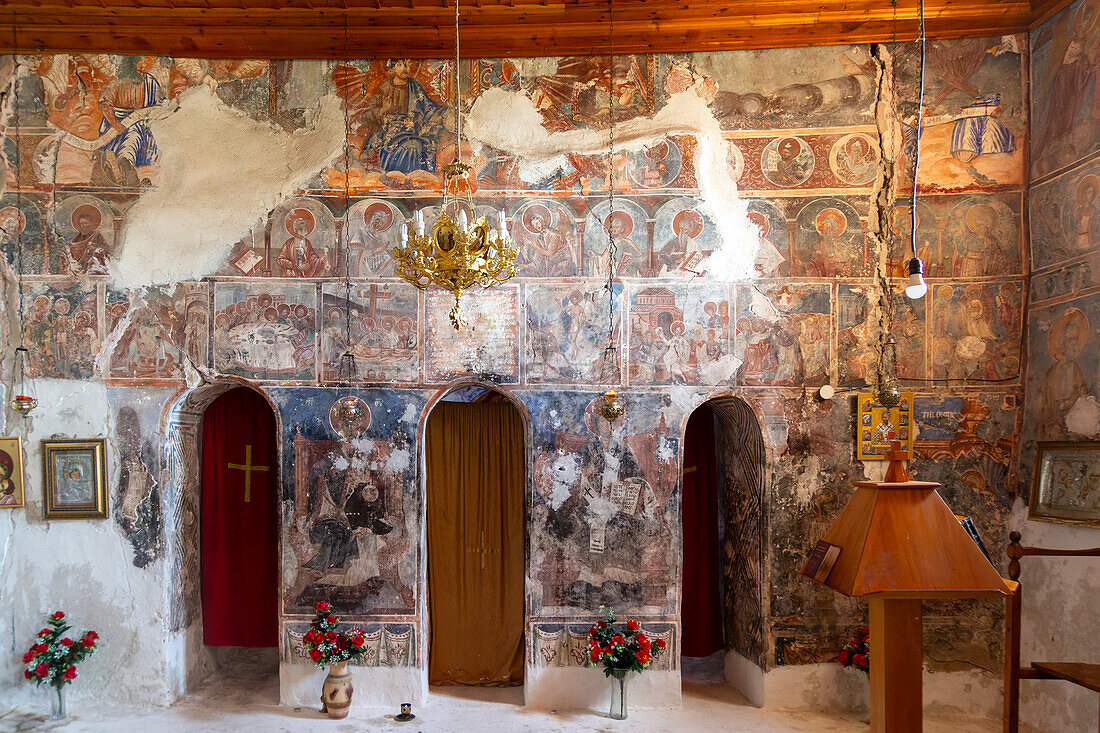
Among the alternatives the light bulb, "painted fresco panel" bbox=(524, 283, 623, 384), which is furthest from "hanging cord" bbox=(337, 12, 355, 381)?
the light bulb

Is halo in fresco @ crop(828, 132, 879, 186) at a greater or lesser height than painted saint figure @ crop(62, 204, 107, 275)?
greater

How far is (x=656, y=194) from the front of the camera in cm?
755

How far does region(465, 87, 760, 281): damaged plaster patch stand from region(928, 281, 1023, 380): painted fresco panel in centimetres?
201

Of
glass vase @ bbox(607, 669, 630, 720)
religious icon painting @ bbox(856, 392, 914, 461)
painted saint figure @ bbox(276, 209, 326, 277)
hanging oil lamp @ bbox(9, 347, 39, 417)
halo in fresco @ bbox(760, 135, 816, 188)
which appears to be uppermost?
halo in fresco @ bbox(760, 135, 816, 188)

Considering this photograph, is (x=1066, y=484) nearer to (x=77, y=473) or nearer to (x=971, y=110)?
(x=971, y=110)

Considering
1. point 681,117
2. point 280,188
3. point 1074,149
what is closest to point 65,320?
point 280,188

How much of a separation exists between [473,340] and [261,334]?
2.21 meters

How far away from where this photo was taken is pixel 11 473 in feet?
24.1

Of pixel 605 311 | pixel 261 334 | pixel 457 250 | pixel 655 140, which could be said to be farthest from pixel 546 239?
pixel 261 334

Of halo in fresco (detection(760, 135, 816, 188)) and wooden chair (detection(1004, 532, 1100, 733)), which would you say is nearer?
wooden chair (detection(1004, 532, 1100, 733))

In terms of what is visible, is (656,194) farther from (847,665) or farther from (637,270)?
(847,665)

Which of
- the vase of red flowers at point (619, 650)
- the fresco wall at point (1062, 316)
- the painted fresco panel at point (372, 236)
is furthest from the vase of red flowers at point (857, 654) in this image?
the painted fresco panel at point (372, 236)

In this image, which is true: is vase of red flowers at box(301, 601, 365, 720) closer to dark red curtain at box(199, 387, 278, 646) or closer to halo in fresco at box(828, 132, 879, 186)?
dark red curtain at box(199, 387, 278, 646)

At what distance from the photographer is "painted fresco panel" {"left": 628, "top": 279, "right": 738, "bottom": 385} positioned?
24.4 feet
